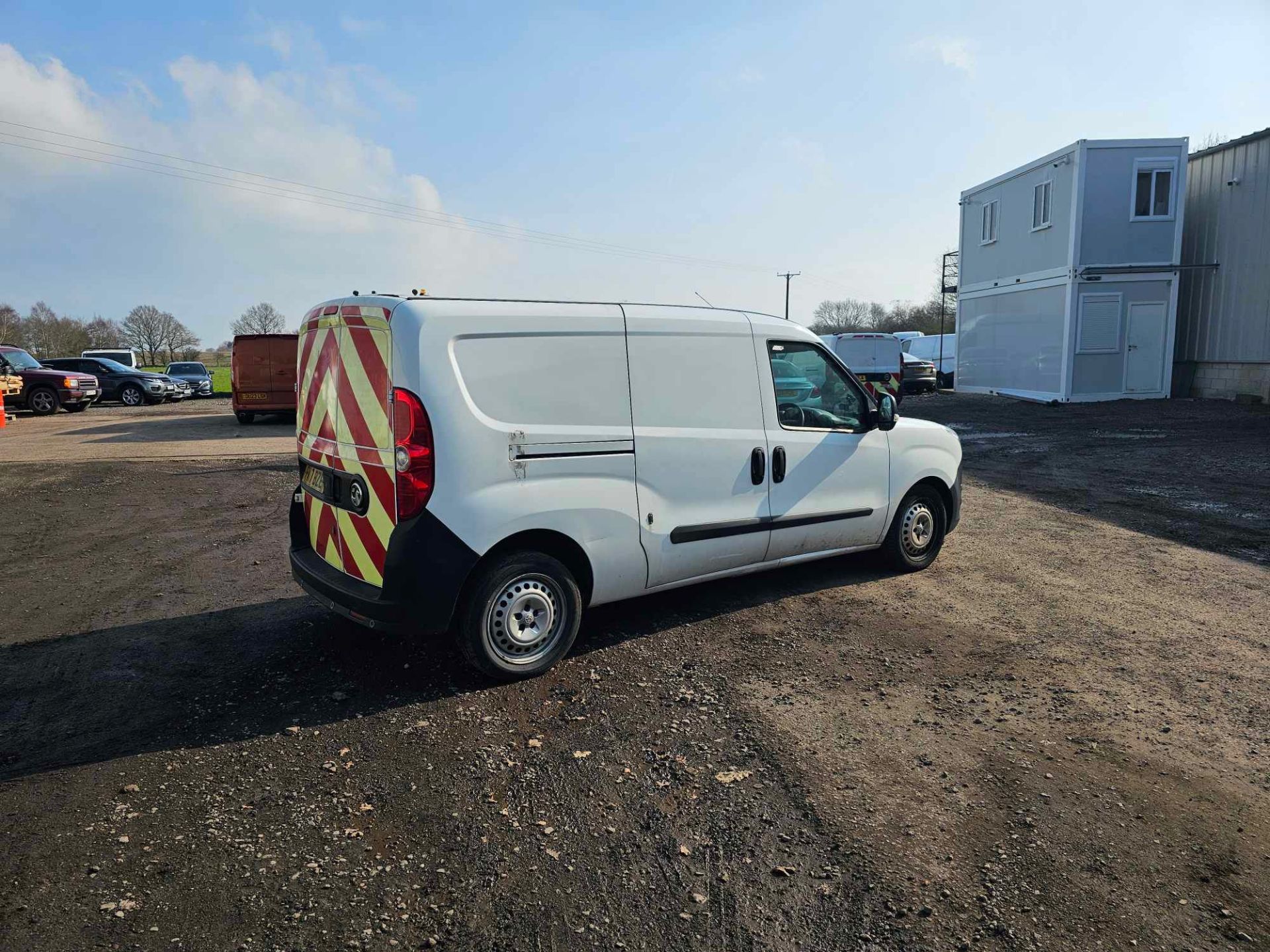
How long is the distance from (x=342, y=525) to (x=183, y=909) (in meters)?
2.23

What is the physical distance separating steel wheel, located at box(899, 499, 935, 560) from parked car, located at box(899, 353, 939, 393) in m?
23.1

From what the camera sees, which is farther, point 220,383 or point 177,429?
point 220,383

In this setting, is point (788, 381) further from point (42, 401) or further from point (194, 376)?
point (194, 376)

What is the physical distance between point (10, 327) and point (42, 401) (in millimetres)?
59211

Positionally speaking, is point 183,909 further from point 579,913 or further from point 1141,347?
point 1141,347

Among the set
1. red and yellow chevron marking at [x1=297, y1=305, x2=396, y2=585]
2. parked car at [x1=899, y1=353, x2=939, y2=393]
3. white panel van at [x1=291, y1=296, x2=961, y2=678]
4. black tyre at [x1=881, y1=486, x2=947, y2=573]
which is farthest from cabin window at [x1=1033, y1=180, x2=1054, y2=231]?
red and yellow chevron marking at [x1=297, y1=305, x2=396, y2=585]

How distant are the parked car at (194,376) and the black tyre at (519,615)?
3647 cm

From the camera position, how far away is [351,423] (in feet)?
14.6

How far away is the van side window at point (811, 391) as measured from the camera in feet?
18.6

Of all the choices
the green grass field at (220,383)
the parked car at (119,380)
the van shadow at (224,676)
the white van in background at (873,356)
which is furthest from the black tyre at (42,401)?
the van shadow at (224,676)

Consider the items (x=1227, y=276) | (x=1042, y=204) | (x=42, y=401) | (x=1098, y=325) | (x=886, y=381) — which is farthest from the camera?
(x=42, y=401)

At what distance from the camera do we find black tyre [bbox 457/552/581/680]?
14.3 feet

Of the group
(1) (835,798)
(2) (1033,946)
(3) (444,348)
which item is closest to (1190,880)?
(2) (1033,946)

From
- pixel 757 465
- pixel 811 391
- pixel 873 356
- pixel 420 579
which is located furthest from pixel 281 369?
pixel 420 579
